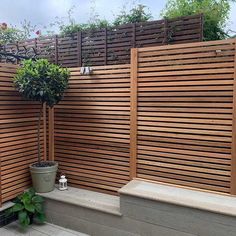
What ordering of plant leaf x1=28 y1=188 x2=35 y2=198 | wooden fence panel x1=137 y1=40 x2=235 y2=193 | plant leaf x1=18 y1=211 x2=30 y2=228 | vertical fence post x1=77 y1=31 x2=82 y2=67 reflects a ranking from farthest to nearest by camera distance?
vertical fence post x1=77 y1=31 x2=82 y2=67 < plant leaf x1=28 y1=188 x2=35 y2=198 < plant leaf x1=18 y1=211 x2=30 y2=228 < wooden fence panel x1=137 y1=40 x2=235 y2=193

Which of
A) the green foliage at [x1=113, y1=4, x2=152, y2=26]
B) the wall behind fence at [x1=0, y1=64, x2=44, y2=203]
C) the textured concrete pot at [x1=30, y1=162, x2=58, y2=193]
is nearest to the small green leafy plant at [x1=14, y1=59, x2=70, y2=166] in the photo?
the wall behind fence at [x1=0, y1=64, x2=44, y2=203]

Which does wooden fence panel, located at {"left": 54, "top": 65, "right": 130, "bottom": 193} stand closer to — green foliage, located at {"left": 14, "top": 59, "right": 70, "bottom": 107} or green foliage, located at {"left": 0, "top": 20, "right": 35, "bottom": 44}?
green foliage, located at {"left": 14, "top": 59, "right": 70, "bottom": 107}

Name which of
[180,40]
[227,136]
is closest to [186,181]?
[227,136]

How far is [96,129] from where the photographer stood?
3672 mm

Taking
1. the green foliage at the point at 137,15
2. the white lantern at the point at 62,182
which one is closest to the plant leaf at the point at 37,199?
the white lantern at the point at 62,182

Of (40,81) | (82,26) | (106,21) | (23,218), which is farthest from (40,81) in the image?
(106,21)

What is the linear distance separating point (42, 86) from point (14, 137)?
0.88 m

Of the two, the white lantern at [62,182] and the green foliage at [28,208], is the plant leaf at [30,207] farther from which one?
the white lantern at [62,182]

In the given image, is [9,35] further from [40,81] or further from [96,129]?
[96,129]

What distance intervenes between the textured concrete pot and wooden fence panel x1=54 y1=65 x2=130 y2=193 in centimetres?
40

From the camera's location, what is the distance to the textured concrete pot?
355cm

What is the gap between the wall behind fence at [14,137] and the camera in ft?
11.1

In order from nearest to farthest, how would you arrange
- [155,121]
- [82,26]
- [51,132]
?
[155,121], [51,132], [82,26]

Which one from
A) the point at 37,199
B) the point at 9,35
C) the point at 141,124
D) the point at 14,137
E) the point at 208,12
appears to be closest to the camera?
the point at 141,124
